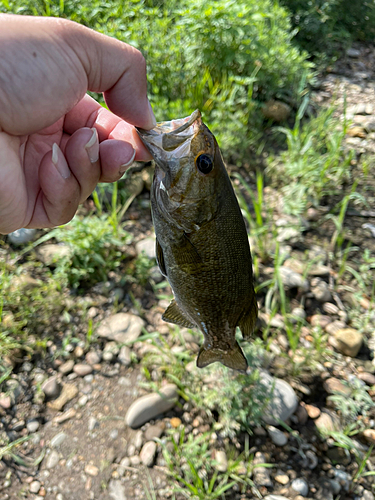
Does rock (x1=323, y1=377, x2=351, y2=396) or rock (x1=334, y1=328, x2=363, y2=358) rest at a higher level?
rock (x1=334, y1=328, x2=363, y2=358)

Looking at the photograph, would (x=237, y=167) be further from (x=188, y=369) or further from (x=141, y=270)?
(x=188, y=369)

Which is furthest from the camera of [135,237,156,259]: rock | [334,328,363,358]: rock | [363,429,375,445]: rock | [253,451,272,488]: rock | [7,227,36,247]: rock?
[135,237,156,259]: rock

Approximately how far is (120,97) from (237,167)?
9.19 ft

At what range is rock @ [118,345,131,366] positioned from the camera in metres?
2.99

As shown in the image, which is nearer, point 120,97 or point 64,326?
point 120,97

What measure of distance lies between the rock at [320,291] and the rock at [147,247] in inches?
61.9

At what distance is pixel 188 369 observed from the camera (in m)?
2.87

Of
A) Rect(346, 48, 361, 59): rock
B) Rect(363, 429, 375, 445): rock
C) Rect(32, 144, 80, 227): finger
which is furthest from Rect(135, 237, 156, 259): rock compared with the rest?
Rect(346, 48, 361, 59): rock

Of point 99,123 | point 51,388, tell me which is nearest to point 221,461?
point 51,388

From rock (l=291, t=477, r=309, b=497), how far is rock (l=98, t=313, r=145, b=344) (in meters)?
1.55

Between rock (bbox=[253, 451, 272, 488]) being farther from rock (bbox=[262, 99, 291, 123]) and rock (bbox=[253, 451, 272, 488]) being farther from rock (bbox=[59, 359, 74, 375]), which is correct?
rock (bbox=[262, 99, 291, 123])

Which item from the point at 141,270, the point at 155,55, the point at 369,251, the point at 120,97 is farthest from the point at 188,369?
the point at 155,55

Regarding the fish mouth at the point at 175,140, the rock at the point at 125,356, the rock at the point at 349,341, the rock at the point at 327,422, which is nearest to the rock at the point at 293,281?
the rock at the point at 349,341

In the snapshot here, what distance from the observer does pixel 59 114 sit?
1778 mm
